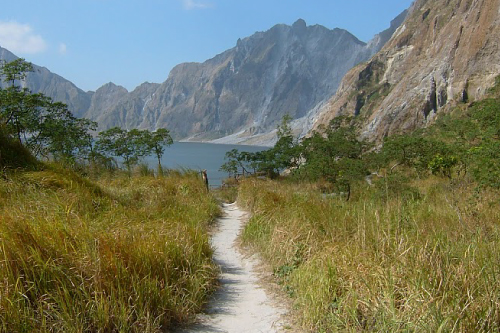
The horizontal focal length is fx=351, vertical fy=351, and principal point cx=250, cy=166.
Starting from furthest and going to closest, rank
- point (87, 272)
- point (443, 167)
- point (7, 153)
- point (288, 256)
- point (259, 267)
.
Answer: point (443, 167), point (7, 153), point (259, 267), point (288, 256), point (87, 272)

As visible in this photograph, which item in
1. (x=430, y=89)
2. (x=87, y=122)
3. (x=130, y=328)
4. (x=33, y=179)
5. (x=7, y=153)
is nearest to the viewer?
(x=130, y=328)

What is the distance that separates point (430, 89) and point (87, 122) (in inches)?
2641

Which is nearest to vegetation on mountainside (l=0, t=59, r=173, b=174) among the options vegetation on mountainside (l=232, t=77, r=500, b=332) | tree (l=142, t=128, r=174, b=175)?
vegetation on mountainside (l=232, t=77, r=500, b=332)

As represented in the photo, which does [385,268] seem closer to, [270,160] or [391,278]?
[391,278]

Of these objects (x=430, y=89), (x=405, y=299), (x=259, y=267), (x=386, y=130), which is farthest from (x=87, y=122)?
(x=430, y=89)

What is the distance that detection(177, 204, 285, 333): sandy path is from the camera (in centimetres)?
350

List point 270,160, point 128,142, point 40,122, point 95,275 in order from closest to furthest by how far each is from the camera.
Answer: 1. point 95,275
2. point 40,122
3. point 270,160
4. point 128,142

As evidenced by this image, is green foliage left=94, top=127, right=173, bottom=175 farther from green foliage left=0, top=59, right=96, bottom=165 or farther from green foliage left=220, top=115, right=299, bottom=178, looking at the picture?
green foliage left=0, top=59, right=96, bottom=165

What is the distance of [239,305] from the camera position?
4.05 meters

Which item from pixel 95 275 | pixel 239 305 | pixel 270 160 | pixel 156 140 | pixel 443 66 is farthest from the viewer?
pixel 443 66

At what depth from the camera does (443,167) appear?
17.6m

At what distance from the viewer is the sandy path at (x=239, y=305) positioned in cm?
350

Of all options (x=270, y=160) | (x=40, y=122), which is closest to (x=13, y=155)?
(x=40, y=122)

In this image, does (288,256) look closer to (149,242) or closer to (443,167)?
(149,242)
